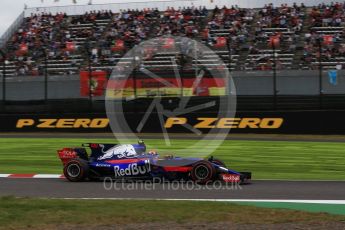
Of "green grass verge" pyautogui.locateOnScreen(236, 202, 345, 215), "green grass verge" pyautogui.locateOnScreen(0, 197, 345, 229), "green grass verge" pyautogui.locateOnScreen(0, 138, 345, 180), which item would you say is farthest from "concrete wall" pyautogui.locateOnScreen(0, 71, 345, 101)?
"green grass verge" pyautogui.locateOnScreen(0, 197, 345, 229)

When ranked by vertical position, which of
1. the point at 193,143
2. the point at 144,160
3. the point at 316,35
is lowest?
the point at 193,143

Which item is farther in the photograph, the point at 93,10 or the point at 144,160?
the point at 93,10

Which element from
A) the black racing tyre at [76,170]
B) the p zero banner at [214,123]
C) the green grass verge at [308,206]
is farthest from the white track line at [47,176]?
the p zero banner at [214,123]

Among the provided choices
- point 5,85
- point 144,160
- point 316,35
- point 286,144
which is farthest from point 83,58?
point 144,160

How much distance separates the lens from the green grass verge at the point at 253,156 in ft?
44.6

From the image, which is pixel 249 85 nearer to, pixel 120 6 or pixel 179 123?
pixel 179 123

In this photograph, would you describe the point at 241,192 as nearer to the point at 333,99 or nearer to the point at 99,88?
the point at 333,99

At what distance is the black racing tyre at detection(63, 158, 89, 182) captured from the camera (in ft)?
37.7

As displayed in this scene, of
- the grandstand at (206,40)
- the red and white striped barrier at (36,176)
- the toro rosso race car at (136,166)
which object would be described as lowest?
the red and white striped barrier at (36,176)

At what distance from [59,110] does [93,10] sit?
21.8 m

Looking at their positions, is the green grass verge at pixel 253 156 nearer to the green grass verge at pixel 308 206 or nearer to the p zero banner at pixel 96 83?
the green grass verge at pixel 308 206

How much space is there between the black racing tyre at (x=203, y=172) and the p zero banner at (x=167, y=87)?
41.9 feet

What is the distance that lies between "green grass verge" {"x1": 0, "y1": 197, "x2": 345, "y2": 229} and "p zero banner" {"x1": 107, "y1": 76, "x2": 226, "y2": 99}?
15.3m

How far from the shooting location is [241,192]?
10.2m
